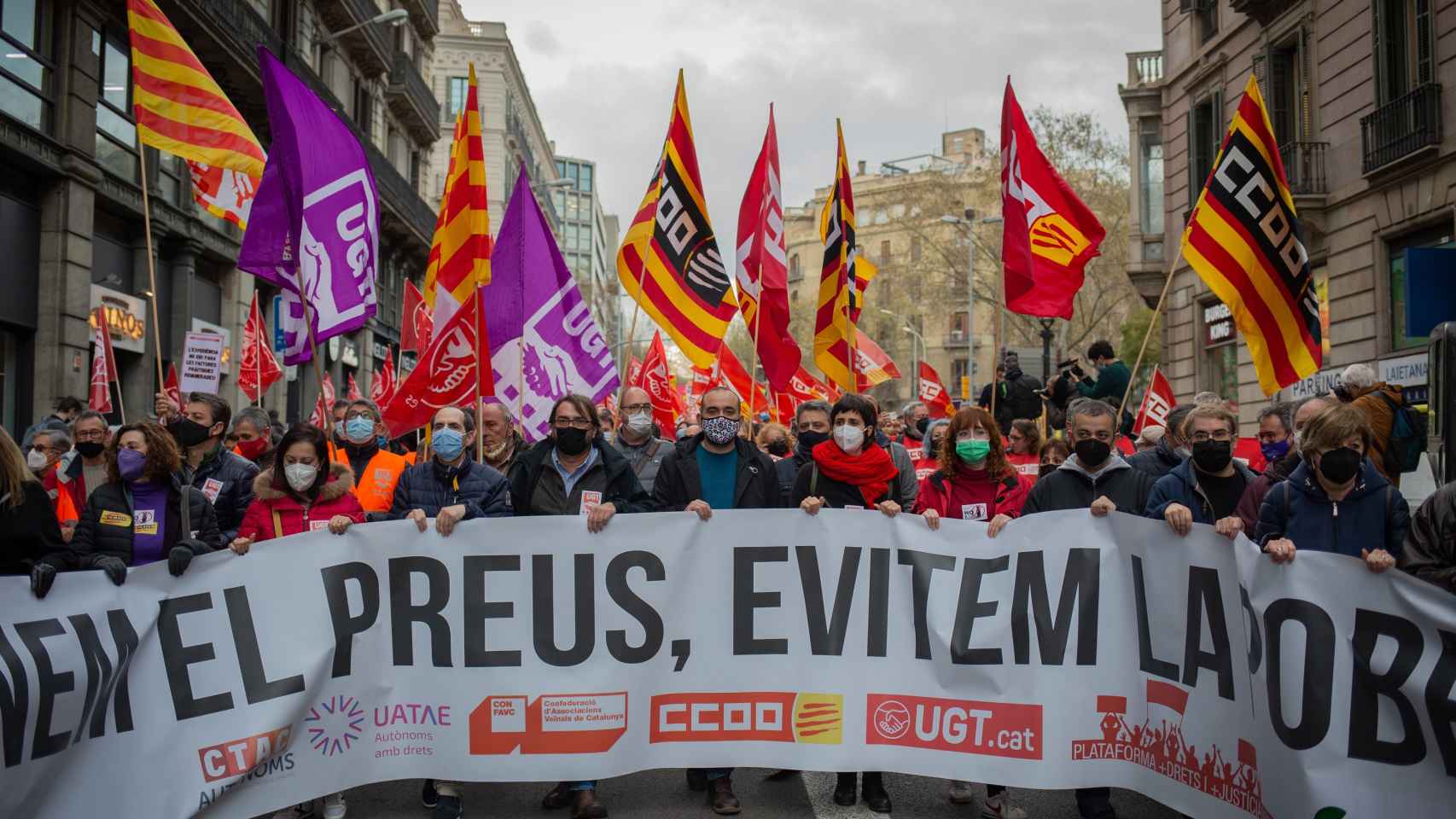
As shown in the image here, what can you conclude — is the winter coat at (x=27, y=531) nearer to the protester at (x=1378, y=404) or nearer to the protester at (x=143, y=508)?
the protester at (x=143, y=508)

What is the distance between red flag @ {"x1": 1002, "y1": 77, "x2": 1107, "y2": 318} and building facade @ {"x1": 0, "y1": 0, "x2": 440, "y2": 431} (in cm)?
799

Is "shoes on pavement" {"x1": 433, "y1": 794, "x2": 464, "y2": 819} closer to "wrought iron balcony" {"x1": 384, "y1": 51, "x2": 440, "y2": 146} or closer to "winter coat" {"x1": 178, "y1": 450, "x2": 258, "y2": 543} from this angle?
"winter coat" {"x1": 178, "y1": 450, "x2": 258, "y2": 543}

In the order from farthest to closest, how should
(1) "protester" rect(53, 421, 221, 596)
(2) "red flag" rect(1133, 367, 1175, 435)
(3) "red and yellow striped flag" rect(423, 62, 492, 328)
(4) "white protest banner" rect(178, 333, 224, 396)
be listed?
(2) "red flag" rect(1133, 367, 1175, 435), (4) "white protest banner" rect(178, 333, 224, 396), (3) "red and yellow striped flag" rect(423, 62, 492, 328), (1) "protester" rect(53, 421, 221, 596)

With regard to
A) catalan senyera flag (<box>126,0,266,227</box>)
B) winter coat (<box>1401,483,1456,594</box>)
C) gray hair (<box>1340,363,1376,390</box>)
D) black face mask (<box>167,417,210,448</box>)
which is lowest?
winter coat (<box>1401,483,1456,594</box>)

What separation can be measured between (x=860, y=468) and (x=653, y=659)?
4.40 feet

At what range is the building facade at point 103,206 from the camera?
15828mm

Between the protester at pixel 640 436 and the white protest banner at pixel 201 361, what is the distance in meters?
5.15

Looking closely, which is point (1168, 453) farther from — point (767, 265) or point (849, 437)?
point (767, 265)

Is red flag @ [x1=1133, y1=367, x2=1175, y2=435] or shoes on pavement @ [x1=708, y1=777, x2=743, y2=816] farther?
red flag @ [x1=1133, y1=367, x2=1175, y2=435]

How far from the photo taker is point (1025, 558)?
529cm

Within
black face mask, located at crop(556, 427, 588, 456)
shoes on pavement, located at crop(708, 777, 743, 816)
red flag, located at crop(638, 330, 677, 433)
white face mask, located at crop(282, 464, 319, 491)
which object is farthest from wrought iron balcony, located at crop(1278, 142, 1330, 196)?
white face mask, located at crop(282, 464, 319, 491)

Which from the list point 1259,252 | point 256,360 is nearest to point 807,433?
point 1259,252

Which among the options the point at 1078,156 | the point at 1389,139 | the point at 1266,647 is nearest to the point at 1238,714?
the point at 1266,647

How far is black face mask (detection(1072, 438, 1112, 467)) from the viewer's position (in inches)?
217
